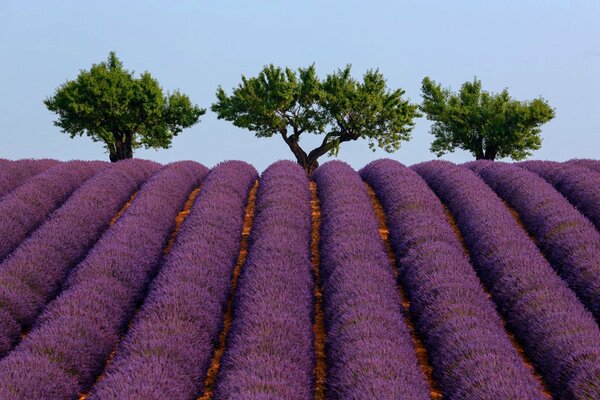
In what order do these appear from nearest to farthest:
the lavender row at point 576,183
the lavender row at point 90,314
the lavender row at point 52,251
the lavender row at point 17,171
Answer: the lavender row at point 90,314, the lavender row at point 52,251, the lavender row at point 576,183, the lavender row at point 17,171

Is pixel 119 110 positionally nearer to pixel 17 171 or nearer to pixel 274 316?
pixel 17 171

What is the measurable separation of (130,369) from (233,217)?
6453mm

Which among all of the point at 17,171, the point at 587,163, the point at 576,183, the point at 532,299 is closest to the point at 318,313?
the point at 532,299

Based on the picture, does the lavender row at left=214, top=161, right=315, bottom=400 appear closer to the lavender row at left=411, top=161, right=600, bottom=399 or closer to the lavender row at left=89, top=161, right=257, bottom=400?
the lavender row at left=89, top=161, right=257, bottom=400

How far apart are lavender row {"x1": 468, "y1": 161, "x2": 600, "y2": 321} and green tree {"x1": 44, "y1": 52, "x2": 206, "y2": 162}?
2865 centimetres

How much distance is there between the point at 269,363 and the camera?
7473 millimetres

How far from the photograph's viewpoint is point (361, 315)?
8812 mm

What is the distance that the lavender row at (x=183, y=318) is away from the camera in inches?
290

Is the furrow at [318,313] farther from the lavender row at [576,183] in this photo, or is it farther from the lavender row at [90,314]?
the lavender row at [576,183]

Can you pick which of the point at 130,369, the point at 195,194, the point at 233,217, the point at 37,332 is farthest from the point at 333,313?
the point at 195,194

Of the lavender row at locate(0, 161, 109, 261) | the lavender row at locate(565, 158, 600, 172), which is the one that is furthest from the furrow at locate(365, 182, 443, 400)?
the lavender row at locate(0, 161, 109, 261)

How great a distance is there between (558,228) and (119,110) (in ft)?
109

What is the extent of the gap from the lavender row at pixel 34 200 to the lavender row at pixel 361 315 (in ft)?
19.7

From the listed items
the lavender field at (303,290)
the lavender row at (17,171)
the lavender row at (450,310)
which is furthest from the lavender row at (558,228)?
the lavender row at (17,171)
